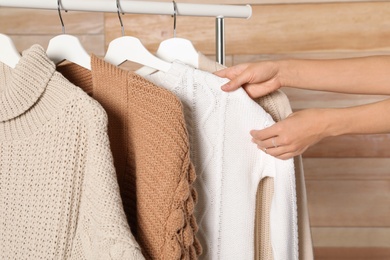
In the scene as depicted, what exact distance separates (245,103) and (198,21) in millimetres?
1081

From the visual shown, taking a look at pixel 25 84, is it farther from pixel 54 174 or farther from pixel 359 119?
pixel 359 119

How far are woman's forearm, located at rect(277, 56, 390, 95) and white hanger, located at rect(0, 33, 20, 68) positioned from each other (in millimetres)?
487

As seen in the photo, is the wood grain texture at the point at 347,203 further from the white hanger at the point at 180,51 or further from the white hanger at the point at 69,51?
the white hanger at the point at 69,51

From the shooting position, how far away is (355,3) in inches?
84.7

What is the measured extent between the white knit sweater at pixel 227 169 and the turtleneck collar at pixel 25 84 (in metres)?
0.21

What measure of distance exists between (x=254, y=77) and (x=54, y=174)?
41 cm

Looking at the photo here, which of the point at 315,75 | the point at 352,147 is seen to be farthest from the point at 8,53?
the point at 352,147

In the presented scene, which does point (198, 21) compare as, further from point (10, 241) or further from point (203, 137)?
point (10, 241)

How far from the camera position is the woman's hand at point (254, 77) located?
1165 millimetres

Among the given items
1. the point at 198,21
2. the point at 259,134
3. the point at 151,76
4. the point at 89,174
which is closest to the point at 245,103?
the point at 259,134

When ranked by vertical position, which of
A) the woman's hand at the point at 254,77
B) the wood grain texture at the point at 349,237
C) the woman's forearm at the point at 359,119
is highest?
the woman's hand at the point at 254,77

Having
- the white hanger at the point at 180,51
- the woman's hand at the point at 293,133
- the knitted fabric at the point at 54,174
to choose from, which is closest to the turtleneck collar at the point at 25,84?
the knitted fabric at the point at 54,174

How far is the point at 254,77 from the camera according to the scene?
119cm

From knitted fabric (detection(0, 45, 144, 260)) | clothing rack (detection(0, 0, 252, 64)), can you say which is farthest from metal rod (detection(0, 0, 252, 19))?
knitted fabric (detection(0, 45, 144, 260))
